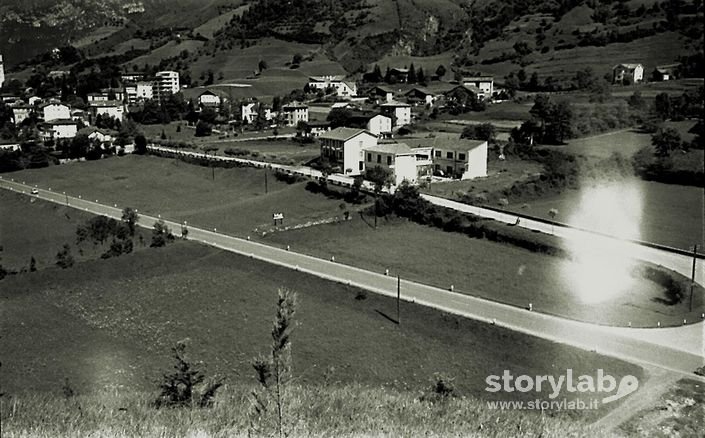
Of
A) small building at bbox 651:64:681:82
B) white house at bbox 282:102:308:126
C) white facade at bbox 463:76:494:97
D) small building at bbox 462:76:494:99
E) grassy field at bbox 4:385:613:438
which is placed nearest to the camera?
grassy field at bbox 4:385:613:438

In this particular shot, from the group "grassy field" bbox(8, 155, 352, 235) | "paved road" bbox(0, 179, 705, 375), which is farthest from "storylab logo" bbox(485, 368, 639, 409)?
"grassy field" bbox(8, 155, 352, 235)

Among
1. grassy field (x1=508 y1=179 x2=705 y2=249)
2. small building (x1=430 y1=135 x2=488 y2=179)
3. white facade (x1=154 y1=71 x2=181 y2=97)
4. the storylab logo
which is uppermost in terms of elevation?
white facade (x1=154 y1=71 x2=181 y2=97)

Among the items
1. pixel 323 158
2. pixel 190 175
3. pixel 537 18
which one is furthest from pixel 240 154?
pixel 537 18

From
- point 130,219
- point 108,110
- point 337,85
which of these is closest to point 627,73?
point 337,85

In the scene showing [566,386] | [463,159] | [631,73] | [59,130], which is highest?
[631,73]

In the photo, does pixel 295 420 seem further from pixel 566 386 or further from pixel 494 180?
pixel 494 180

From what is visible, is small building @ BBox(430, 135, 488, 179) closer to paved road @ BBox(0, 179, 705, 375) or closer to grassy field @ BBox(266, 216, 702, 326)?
grassy field @ BBox(266, 216, 702, 326)

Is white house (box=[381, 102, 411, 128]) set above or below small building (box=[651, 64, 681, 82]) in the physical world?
below
